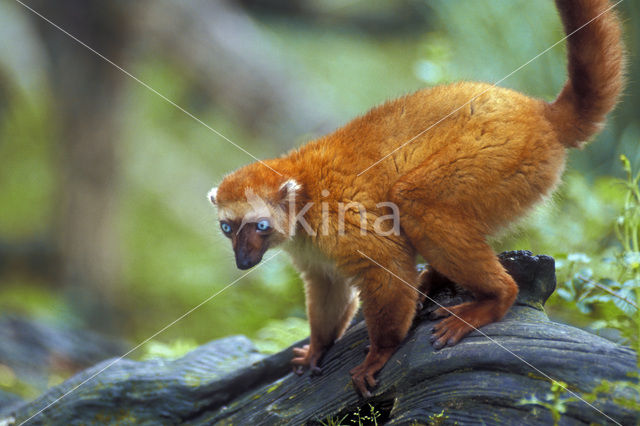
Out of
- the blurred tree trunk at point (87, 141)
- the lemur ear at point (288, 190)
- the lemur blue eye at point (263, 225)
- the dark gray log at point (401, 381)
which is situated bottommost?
the dark gray log at point (401, 381)

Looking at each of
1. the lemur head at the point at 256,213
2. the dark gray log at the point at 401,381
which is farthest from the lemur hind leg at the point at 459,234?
the lemur head at the point at 256,213

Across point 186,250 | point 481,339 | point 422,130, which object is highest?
point 186,250

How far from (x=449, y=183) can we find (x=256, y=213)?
1288mm

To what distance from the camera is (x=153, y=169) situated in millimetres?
15641

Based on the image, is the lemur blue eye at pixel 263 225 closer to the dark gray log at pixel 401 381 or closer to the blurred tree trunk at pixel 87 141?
the dark gray log at pixel 401 381

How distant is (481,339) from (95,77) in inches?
305

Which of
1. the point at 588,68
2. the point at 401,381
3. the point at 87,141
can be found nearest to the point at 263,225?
the point at 401,381

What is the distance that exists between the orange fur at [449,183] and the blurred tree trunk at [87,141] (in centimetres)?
574

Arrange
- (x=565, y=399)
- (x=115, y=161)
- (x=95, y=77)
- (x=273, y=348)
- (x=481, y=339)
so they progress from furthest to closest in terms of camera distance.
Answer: (x=115, y=161)
(x=95, y=77)
(x=273, y=348)
(x=481, y=339)
(x=565, y=399)

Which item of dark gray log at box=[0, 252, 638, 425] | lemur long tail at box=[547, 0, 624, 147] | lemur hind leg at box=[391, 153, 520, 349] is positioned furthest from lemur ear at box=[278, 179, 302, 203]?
lemur long tail at box=[547, 0, 624, 147]

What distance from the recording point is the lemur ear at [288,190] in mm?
4137

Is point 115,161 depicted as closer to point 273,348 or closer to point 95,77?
point 95,77

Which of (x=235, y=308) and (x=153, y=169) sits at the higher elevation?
(x=153, y=169)

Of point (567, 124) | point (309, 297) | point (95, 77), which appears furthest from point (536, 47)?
Answer: point (95, 77)
